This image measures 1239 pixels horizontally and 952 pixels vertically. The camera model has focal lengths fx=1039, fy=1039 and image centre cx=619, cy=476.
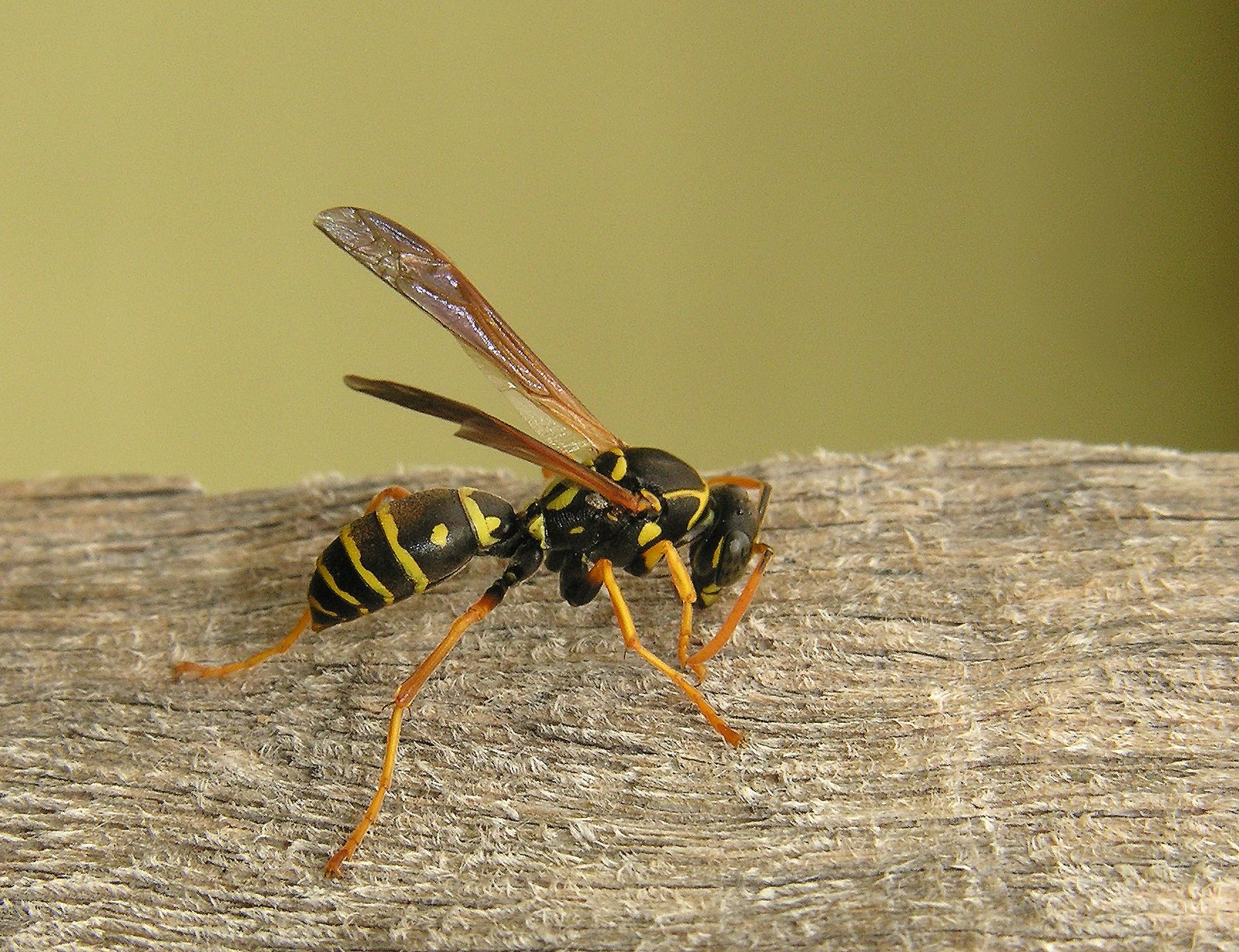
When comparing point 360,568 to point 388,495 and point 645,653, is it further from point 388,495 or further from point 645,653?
point 645,653

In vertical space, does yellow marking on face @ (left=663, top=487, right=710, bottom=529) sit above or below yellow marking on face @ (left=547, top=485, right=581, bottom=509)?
above

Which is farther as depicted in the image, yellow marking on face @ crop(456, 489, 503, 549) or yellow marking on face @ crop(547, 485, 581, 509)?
yellow marking on face @ crop(547, 485, 581, 509)

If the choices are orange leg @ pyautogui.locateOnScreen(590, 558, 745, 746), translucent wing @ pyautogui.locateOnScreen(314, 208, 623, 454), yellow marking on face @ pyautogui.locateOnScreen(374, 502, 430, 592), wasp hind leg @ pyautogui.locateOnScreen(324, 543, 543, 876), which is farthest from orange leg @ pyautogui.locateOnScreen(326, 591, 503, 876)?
translucent wing @ pyautogui.locateOnScreen(314, 208, 623, 454)

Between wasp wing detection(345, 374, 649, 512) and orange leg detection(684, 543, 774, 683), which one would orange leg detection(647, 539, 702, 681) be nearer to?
orange leg detection(684, 543, 774, 683)

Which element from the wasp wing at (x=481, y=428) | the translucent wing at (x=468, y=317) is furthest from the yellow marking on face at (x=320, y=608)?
the translucent wing at (x=468, y=317)

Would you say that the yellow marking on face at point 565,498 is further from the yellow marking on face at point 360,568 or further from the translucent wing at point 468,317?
the yellow marking on face at point 360,568

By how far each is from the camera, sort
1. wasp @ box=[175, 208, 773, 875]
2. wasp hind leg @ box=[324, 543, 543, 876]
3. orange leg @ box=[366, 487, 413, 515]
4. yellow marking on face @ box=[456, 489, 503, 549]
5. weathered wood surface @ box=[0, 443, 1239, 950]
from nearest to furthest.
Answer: weathered wood surface @ box=[0, 443, 1239, 950]
wasp hind leg @ box=[324, 543, 543, 876]
wasp @ box=[175, 208, 773, 875]
yellow marking on face @ box=[456, 489, 503, 549]
orange leg @ box=[366, 487, 413, 515]

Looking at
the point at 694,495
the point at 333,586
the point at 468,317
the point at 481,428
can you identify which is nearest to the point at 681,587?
the point at 694,495
